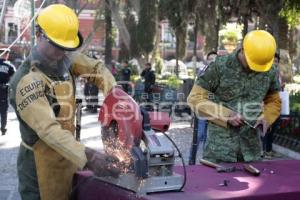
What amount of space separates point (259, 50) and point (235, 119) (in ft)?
1.51

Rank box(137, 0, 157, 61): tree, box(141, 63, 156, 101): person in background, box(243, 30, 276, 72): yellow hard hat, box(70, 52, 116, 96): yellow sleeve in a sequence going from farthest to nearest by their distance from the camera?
box(137, 0, 157, 61): tree → box(141, 63, 156, 101): person in background → box(243, 30, 276, 72): yellow hard hat → box(70, 52, 116, 96): yellow sleeve

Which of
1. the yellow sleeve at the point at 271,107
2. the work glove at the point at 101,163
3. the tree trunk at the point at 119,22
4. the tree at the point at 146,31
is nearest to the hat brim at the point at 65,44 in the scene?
the work glove at the point at 101,163

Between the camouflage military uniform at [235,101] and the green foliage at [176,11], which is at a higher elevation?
the green foliage at [176,11]

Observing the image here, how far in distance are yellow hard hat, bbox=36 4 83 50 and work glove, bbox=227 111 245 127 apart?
133cm

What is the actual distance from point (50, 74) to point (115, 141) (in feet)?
1.51

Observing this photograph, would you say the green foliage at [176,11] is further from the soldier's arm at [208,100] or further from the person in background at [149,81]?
the soldier's arm at [208,100]

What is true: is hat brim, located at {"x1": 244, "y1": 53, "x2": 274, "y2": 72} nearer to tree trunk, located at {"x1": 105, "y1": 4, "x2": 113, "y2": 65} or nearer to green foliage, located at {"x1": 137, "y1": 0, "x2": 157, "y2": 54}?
green foliage, located at {"x1": 137, "y1": 0, "x2": 157, "y2": 54}

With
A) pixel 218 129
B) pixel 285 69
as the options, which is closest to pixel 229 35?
pixel 285 69

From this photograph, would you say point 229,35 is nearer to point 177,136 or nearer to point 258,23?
point 258,23

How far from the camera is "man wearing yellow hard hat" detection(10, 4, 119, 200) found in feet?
8.98

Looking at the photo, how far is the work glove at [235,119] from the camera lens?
12.5 ft

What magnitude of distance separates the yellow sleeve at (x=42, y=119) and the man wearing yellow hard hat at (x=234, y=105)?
4.47 ft

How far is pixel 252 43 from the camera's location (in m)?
3.67

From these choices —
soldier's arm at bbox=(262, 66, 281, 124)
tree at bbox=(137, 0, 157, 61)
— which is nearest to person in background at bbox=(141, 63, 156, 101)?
tree at bbox=(137, 0, 157, 61)
